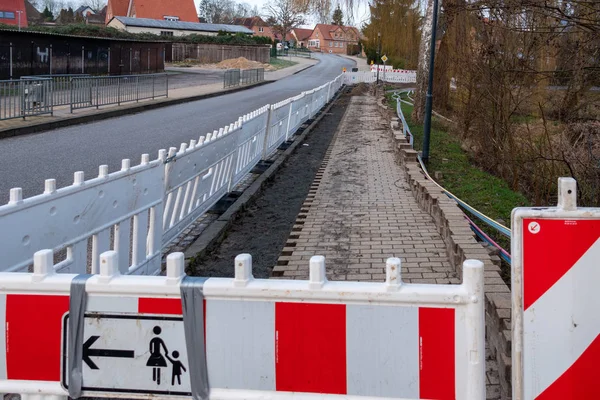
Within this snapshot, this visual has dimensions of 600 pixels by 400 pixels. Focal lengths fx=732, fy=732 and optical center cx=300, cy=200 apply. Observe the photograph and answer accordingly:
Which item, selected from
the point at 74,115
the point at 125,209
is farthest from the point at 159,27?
the point at 125,209

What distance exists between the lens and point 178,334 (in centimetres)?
292

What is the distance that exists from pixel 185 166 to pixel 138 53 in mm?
38352

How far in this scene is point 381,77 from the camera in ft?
199

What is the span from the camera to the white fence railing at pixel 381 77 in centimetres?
5735

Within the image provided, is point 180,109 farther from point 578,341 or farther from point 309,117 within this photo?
point 578,341

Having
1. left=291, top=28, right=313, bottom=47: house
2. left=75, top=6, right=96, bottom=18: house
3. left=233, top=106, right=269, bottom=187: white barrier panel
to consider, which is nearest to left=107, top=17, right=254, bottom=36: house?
left=75, top=6, right=96, bottom=18: house

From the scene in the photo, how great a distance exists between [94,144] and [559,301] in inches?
585

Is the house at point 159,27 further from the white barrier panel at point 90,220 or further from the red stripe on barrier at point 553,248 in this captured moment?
the red stripe on barrier at point 553,248

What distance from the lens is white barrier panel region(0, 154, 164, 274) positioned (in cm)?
406

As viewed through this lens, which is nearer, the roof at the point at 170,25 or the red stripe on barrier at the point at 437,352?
the red stripe on barrier at the point at 437,352

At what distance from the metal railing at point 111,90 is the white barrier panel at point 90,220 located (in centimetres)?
1675

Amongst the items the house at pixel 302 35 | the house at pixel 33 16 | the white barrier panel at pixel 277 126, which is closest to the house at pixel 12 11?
the house at pixel 33 16

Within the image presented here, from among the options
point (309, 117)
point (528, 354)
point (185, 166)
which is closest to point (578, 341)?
point (528, 354)

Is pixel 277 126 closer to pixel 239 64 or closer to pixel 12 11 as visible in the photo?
pixel 239 64
